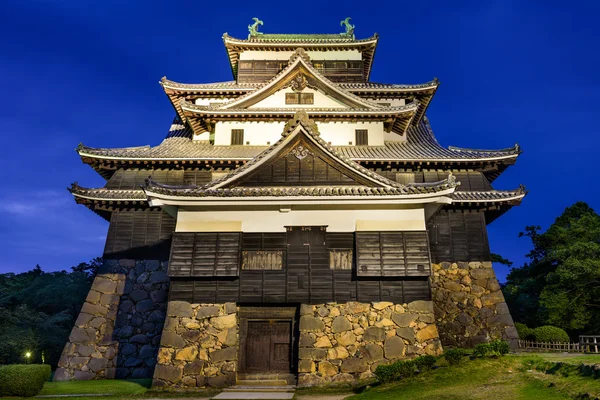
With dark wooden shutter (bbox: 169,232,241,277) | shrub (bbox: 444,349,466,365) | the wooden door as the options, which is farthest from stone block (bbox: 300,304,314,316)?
shrub (bbox: 444,349,466,365)

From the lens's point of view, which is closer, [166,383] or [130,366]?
[166,383]

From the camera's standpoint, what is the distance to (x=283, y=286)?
617 inches

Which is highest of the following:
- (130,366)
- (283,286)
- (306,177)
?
(306,177)

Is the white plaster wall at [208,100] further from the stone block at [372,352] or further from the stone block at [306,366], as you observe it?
the stone block at [372,352]

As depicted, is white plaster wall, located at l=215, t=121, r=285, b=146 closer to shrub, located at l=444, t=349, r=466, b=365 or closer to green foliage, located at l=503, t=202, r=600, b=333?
shrub, located at l=444, t=349, r=466, b=365

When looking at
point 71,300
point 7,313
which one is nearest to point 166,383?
point 7,313

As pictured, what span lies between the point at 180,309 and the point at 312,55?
2112cm

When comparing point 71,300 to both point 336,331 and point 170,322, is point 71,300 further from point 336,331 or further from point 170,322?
point 336,331

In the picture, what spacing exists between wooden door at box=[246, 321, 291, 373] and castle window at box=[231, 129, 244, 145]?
12.1 metres

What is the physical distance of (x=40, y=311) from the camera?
3284 centimetres

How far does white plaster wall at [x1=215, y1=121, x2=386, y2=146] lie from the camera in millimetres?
25109

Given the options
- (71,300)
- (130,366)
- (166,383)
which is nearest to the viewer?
(166,383)

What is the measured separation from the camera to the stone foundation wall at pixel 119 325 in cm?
2017

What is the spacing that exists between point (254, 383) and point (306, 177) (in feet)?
24.2
